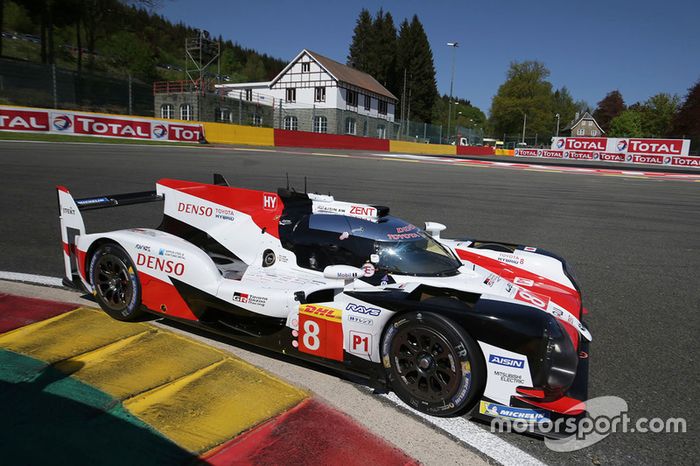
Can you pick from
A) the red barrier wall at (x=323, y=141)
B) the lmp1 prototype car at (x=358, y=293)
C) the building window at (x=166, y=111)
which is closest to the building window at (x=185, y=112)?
the building window at (x=166, y=111)

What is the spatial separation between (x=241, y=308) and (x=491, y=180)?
1451 centimetres

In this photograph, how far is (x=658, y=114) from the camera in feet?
291

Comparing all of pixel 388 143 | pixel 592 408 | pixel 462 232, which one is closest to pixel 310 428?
pixel 592 408

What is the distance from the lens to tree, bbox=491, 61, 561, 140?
81.3 m

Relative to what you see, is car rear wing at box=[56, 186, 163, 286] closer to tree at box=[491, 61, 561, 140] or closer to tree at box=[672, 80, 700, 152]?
tree at box=[672, 80, 700, 152]

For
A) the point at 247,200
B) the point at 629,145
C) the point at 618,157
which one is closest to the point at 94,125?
the point at 247,200

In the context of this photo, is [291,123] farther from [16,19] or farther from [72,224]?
[16,19]

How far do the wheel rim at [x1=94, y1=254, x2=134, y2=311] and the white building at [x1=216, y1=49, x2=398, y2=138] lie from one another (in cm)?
4193

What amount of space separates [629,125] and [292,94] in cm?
7220

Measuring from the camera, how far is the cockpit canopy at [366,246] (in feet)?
11.5

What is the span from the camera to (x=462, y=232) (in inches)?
303

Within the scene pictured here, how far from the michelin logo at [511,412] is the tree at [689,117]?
252 feet

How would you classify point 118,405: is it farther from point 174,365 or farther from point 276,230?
point 276,230

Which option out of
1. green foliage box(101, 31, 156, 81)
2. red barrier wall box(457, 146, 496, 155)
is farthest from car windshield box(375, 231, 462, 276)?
green foliage box(101, 31, 156, 81)
